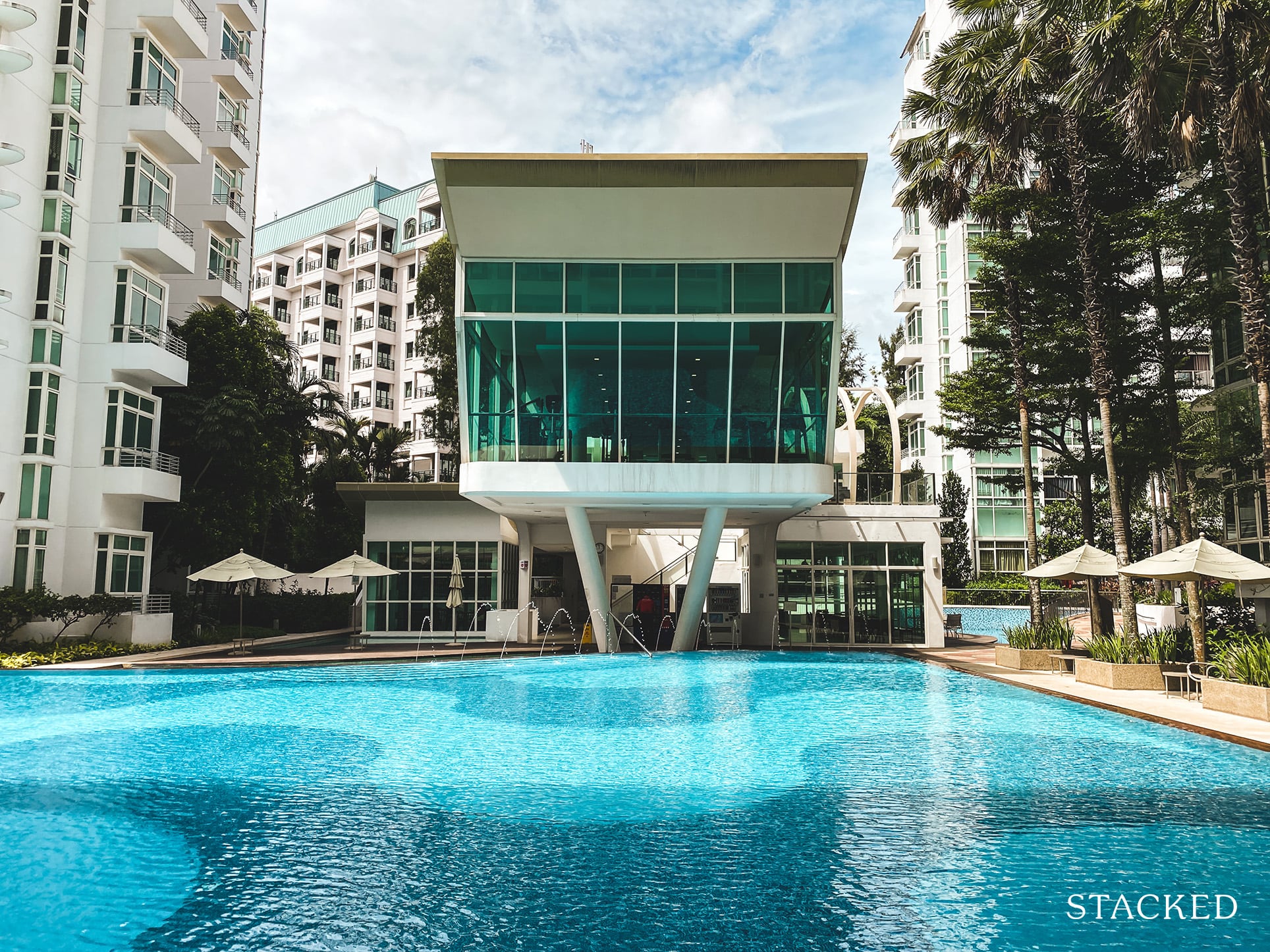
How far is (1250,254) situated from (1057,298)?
1027cm

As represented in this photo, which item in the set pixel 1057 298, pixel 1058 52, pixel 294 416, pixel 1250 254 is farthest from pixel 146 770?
pixel 294 416

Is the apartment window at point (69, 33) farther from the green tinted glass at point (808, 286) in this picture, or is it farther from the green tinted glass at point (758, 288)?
the green tinted glass at point (808, 286)

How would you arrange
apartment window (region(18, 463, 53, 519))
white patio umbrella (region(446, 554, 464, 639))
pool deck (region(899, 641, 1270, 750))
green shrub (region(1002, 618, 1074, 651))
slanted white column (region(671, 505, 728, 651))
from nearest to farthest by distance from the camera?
pool deck (region(899, 641, 1270, 750)) → green shrub (region(1002, 618, 1074, 651)) → apartment window (region(18, 463, 53, 519)) → slanted white column (region(671, 505, 728, 651)) → white patio umbrella (region(446, 554, 464, 639))

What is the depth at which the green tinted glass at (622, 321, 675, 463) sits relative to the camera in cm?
2183

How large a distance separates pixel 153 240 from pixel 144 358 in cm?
331

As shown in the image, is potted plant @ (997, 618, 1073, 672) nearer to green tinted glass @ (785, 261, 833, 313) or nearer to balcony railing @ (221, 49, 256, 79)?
green tinted glass @ (785, 261, 833, 313)

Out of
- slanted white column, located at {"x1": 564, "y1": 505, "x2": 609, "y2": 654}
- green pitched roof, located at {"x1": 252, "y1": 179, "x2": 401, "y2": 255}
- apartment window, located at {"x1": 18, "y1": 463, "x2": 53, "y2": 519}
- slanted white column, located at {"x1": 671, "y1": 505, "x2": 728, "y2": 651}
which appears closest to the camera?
apartment window, located at {"x1": 18, "y1": 463, "x2": 53, "y2": 519}

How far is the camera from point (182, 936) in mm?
5281

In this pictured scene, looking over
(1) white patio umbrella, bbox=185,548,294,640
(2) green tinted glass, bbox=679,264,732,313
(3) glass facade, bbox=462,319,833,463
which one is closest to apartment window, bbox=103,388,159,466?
(1) white patio umbrella, bbox=185,548,294,640

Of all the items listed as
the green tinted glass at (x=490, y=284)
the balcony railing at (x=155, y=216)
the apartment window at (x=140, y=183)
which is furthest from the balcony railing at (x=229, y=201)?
the green tinted glass at (x=490, y=284)

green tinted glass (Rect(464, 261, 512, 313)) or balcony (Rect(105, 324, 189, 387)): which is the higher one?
green tinted glass (Rect(464, 261, 512, 313))

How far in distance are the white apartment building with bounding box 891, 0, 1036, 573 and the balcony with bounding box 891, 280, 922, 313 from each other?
0.05 metres

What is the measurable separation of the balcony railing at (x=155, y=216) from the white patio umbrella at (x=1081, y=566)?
24.4 m

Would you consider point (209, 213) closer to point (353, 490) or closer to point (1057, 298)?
point (353, 490)
